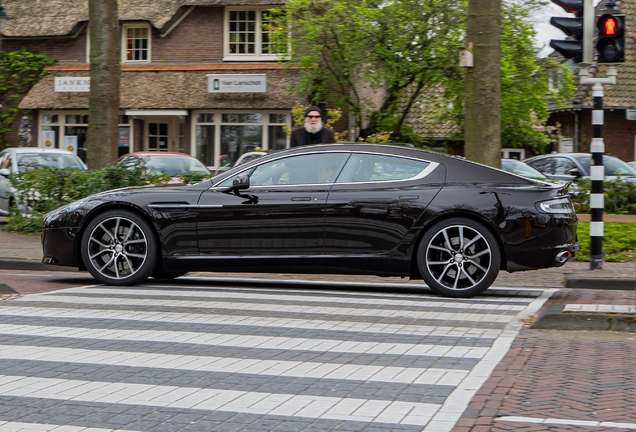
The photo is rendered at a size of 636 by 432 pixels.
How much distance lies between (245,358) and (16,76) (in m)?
31.6

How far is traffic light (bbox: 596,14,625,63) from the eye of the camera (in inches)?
434

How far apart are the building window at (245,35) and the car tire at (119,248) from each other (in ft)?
79.0

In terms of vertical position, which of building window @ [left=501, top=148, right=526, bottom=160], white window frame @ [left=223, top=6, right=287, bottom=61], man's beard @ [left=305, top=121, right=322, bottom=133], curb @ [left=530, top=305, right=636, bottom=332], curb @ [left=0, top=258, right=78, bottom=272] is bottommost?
curb @ [left=0, top=258, right=78, bottom=272]

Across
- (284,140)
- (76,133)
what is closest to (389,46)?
(284,140)

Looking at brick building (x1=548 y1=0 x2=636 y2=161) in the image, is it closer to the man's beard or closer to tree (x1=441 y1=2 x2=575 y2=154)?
tree (x1=441 y1=2 x2=575 y2=154)

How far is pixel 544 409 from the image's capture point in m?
5.32

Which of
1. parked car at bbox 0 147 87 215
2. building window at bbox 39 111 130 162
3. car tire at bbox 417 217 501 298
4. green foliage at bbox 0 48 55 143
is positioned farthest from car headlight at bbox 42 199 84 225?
green foliage at bbox 0 48 55 143

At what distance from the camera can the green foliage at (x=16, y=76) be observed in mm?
35969

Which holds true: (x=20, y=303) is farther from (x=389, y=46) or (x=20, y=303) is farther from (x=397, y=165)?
(x=389, y=46)

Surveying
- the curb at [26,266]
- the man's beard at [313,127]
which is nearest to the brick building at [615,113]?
the man's beard at [313,127]

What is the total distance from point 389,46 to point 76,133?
42.1 ft

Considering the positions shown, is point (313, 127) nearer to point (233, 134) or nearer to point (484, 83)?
point (484, 83)

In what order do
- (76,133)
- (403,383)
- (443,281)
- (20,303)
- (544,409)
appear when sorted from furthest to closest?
(76,133), (443,281), (20,303), (403,383), (544,409)

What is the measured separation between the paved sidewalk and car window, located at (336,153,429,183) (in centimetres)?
161
